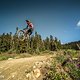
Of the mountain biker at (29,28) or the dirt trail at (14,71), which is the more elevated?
the mountain biker at (29,28)

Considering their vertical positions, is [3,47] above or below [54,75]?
above

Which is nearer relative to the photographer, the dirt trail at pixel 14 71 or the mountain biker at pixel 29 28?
the dirt trail at pixel 14 71

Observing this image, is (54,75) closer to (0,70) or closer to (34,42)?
(0,70)

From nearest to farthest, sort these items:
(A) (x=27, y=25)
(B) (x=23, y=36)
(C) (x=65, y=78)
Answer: (C) (x=65, y=78) < (A) (x=27, y=25) < (B) (x=23, y=36)

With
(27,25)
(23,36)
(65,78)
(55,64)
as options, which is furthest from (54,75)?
(23,36)

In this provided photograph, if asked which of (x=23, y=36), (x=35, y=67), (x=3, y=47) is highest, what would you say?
(x=3, y=47)

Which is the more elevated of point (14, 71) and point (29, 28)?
point (29, 28)

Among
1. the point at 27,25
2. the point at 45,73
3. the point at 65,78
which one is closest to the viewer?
the point at 65,78

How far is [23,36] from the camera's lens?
77.7 feet

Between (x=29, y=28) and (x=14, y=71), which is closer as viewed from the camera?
(x=14, y=71)

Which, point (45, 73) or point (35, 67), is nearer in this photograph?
point (45, 73)

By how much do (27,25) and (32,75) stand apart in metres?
11.5

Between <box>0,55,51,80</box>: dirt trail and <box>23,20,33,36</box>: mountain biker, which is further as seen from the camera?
<box>23,20,33,36</box>: mountain biker

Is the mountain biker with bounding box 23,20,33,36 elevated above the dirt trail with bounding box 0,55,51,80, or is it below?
above
